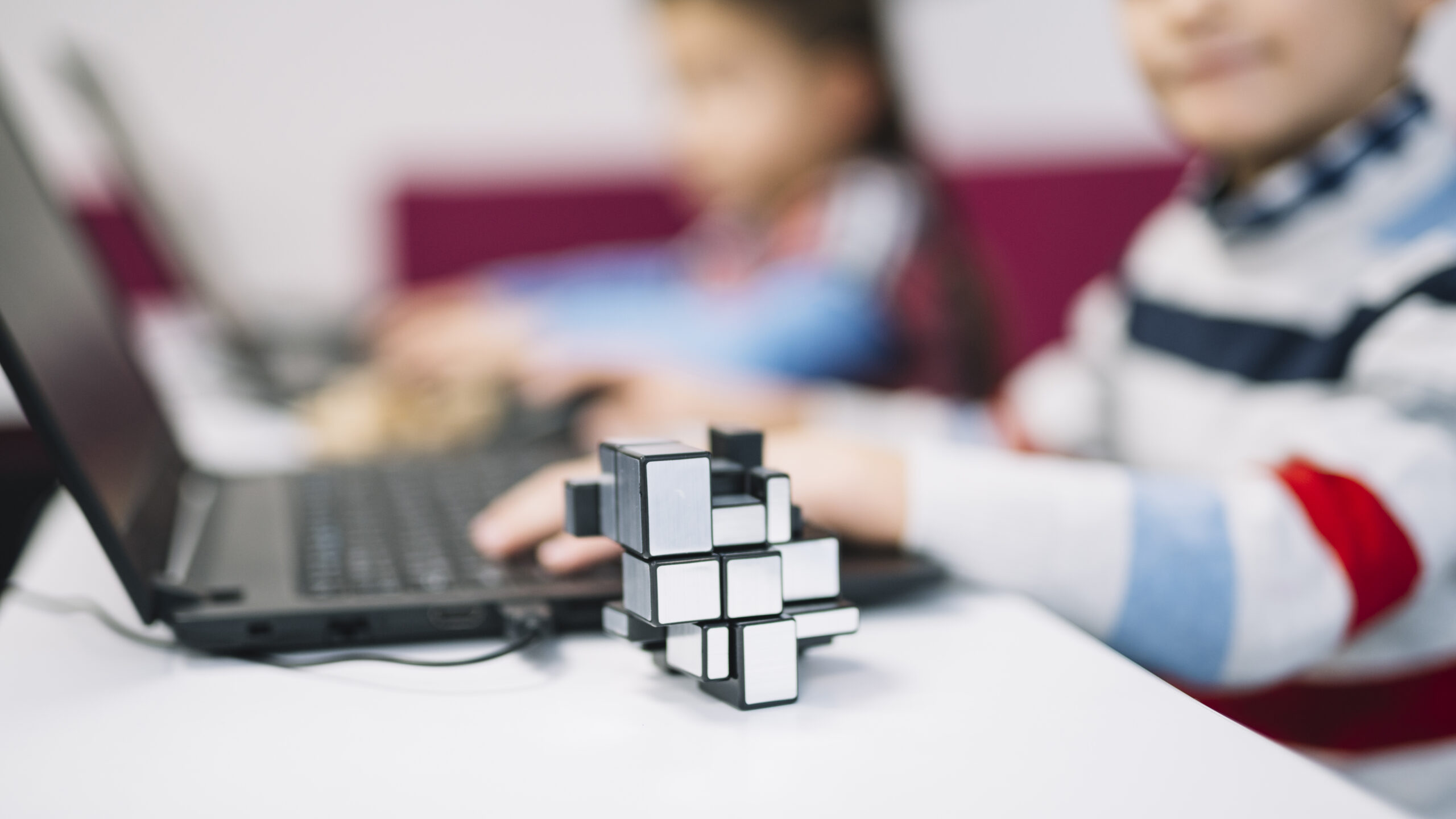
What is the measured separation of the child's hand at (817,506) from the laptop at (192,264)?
0.59 metres

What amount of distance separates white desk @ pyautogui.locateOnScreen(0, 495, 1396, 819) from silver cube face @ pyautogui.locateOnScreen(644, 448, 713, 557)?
0.19 feet

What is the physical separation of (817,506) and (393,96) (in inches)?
79.7

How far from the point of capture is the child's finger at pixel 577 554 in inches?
17.8

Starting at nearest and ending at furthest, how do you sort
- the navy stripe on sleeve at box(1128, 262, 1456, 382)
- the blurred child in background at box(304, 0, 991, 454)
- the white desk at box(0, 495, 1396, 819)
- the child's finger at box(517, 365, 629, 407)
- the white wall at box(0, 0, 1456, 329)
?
1. the white desk at box(0, 495, 1396, 819)
2. the navy stripe on sleeve at box(1128, 262, 1456, 382)
3. the child's finger at box(517, 365, 629, 407)
4. the blurred child in background at box(304, 0, 991, 454)
5. the white wall at box(0, 0, 1456, 329)

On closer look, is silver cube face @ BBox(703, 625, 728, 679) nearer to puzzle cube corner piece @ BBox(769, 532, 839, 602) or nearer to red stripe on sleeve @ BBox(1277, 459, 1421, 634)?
puzzle cube corner piece @ BBox(769, 532, 839, 602)

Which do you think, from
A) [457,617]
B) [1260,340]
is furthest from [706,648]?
[1260,340]

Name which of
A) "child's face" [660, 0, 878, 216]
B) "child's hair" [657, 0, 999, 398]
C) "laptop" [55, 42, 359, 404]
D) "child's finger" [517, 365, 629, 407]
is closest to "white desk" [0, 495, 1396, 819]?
"child's finger" [517, 365, 629, 407]

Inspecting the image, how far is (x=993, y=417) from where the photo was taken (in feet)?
3.20

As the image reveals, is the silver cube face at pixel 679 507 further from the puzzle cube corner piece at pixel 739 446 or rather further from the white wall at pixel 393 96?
the white wall at pixel 393 96

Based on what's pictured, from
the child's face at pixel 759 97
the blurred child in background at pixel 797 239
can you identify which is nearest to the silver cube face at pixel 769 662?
the blurred child in background at pixel 797 239

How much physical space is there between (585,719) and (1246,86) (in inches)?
19.6

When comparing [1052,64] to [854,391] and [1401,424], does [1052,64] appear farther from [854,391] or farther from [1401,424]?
[1401,424]

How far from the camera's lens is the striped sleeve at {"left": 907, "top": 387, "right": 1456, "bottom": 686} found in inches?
18.0

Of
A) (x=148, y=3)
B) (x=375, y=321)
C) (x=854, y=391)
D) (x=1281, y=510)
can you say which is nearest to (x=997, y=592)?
(x=1281, y=510)
